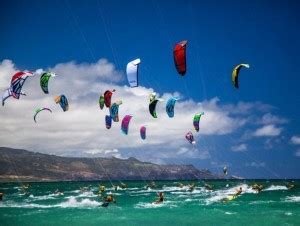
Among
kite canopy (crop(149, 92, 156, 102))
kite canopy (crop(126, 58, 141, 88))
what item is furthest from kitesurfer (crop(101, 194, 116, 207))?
kite canopy (crop(126, 58, 141, 88))

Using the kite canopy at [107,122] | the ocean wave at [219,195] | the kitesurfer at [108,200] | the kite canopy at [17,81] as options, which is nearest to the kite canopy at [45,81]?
the kite canopy at [17,81]

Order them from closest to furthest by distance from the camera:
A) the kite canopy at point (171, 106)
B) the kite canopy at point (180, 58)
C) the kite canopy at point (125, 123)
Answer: the kite canopy at point (180, 58) → the kite canopy at point (171, 106) → the kite canopy at point (125, 123)

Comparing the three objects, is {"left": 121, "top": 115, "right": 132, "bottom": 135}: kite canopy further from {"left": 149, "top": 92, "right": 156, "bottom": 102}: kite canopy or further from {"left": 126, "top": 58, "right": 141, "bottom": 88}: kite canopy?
{"left": 126, "top": 58, "right": 141, "bottom": 88}: kite canopy

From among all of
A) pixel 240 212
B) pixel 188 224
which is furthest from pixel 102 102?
pixel 240 212

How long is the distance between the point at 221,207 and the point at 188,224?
10591 millimetres

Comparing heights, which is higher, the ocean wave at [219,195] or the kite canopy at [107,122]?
the kite canopy at [107,122]

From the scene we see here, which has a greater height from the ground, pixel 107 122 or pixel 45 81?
pixel 45 81

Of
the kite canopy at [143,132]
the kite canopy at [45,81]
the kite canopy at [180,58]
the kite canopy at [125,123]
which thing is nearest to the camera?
the kite canopy at [180,58]

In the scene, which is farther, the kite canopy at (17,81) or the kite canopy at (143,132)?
the kite canopy at (143,132)

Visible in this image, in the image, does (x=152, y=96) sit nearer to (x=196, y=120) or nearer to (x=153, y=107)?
(x=153, y=107)

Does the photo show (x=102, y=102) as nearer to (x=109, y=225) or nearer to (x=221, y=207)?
(x=109, y=225)

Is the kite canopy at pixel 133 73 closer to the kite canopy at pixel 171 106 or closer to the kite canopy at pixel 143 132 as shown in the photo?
the kite canopy at pixel 171 106

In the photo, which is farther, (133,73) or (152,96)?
(152,96)

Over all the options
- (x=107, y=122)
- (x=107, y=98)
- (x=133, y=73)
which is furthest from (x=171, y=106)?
(x=107, y=122)
